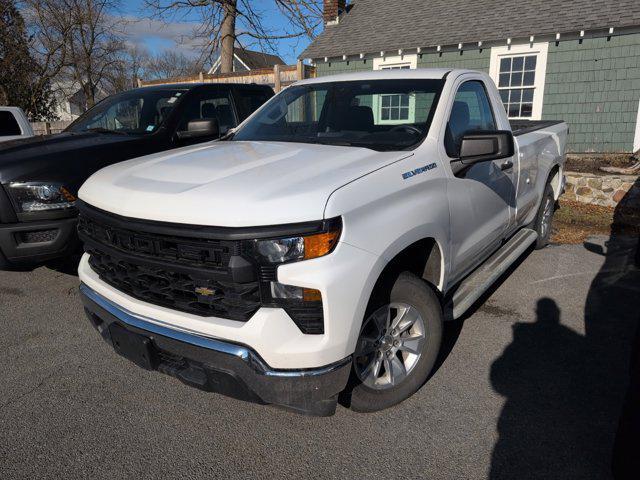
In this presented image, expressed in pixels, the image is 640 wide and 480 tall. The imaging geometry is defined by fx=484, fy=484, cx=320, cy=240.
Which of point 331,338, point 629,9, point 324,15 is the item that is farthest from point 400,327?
point 324,15

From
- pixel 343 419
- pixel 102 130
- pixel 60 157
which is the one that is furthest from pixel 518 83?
pixel 343 419

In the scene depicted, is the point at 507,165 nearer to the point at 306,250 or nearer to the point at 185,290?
the point at 306,250

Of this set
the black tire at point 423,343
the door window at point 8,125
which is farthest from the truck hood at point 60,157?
the door window at point 8,125

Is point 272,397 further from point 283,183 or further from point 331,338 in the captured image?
point 283,183

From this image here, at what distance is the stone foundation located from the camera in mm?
7512

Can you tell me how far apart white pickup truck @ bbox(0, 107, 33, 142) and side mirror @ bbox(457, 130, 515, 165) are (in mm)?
7576

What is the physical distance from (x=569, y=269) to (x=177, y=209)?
4498 mm

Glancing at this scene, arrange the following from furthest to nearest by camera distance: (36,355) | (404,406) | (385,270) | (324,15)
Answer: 1. (324,15)
2. (36,355)
3. (404,406)
4. (385,270)

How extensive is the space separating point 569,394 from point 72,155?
4316 millimetres

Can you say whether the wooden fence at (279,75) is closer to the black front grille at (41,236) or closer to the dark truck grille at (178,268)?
the black front grille at (41,236)

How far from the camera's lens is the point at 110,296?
268cm

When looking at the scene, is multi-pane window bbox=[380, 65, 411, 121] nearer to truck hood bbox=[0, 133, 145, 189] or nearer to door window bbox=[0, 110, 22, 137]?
truck hood bbox=[0, 133, 145, 189]

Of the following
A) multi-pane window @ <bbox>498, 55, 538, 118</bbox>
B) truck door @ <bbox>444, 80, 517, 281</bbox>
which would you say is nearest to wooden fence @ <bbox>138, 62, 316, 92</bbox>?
multi-pane window @ <bbox>498, 55, 538, 118</bbox>

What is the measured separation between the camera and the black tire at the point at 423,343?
2613 millimetres
